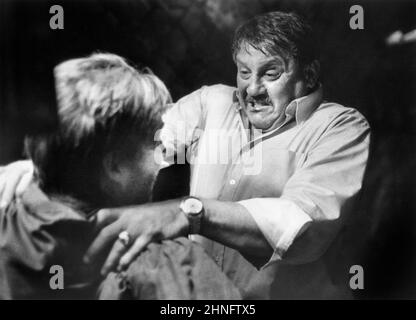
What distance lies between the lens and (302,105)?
4.00 metres

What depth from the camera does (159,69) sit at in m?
4.05

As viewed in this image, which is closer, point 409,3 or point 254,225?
point 254,225

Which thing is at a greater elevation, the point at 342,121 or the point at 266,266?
the point at 342,121

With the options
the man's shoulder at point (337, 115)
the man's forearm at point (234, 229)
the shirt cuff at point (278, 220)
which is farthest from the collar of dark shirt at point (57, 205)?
the man's shoulder at point (337, 115)

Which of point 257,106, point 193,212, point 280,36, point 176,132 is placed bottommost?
point 193,212

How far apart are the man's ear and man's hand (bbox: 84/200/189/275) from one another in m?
0.81

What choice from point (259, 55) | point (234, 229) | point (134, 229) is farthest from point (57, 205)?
point (259, 55)

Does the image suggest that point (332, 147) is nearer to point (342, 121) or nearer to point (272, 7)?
point (342, 121)

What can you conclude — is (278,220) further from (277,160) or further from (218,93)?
(218,93)

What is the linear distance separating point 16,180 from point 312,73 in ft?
4.71

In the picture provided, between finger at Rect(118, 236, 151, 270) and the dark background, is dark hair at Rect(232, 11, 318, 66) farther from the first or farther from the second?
finger at Rect(118, 236, 151, 270)
